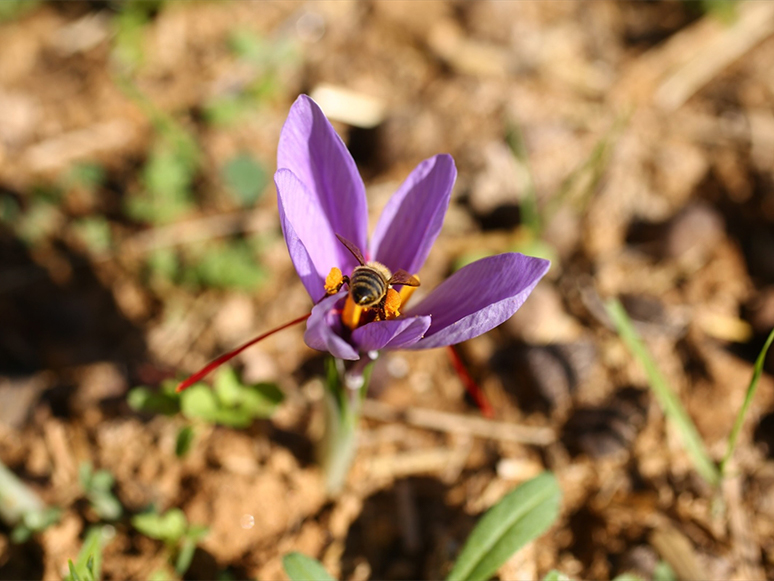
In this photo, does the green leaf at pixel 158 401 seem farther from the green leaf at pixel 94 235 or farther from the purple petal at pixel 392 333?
the green leaf at pixel 94 235

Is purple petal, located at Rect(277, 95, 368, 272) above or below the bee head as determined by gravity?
above

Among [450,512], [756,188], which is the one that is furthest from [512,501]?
[756,188]

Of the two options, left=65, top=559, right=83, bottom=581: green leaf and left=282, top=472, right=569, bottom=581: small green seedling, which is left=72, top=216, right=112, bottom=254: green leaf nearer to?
left=65, top=559, right=83, bottom=581: green leaf

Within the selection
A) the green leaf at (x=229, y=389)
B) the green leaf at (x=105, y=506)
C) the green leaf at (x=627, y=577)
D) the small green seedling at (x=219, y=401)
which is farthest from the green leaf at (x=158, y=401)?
the green leaf at (x=627, y=577)

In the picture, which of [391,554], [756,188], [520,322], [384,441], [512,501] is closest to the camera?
[512,501]

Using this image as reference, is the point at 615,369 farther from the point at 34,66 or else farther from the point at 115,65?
the point at 34,66

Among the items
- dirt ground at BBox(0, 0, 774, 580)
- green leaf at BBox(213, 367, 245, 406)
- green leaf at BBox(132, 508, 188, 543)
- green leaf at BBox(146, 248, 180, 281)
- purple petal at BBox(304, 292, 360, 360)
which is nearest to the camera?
purple petal at BBox(304, 292, 360, 360)

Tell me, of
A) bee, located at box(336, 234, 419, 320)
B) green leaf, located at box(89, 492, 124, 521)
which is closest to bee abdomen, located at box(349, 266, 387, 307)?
bee, located at box(336, 234, 419, 320)
